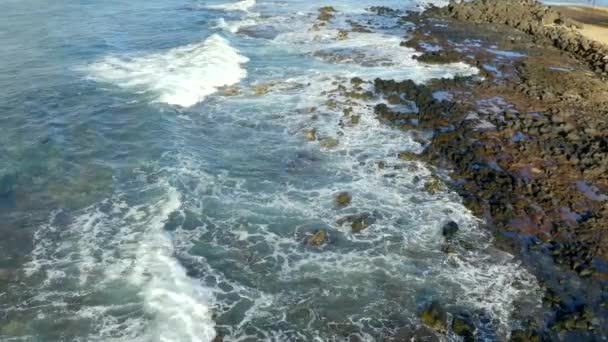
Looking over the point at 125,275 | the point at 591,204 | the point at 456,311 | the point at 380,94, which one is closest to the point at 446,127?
the point at 380,94

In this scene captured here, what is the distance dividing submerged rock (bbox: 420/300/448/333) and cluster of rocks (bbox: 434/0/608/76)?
26.4m

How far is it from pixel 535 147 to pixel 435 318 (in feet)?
37.8

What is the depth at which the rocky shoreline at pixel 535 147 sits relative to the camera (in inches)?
611

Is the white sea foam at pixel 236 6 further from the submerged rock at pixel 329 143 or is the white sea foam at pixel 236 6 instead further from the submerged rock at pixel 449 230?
the submerged rock at pixel 449 230

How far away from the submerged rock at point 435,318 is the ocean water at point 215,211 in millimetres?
259

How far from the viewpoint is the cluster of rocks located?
1416 inches

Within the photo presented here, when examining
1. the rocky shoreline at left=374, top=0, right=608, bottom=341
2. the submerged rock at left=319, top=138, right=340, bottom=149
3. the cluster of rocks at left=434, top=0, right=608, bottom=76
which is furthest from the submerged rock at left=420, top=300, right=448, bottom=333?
the cluster of rocks at left=434, top=0, right=608, bottom=76

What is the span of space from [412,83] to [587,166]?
1071 centimetres

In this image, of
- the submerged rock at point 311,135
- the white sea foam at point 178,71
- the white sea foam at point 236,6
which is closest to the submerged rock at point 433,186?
the submerged rock at point 311,135

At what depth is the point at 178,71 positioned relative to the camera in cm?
3086

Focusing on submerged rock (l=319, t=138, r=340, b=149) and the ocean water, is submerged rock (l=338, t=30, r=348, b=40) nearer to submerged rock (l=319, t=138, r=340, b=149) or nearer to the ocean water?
the ocean water

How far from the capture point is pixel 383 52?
35.9 meters

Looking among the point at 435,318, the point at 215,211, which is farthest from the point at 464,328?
the point at 215,211

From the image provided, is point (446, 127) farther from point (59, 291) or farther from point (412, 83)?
point (59, 291)
